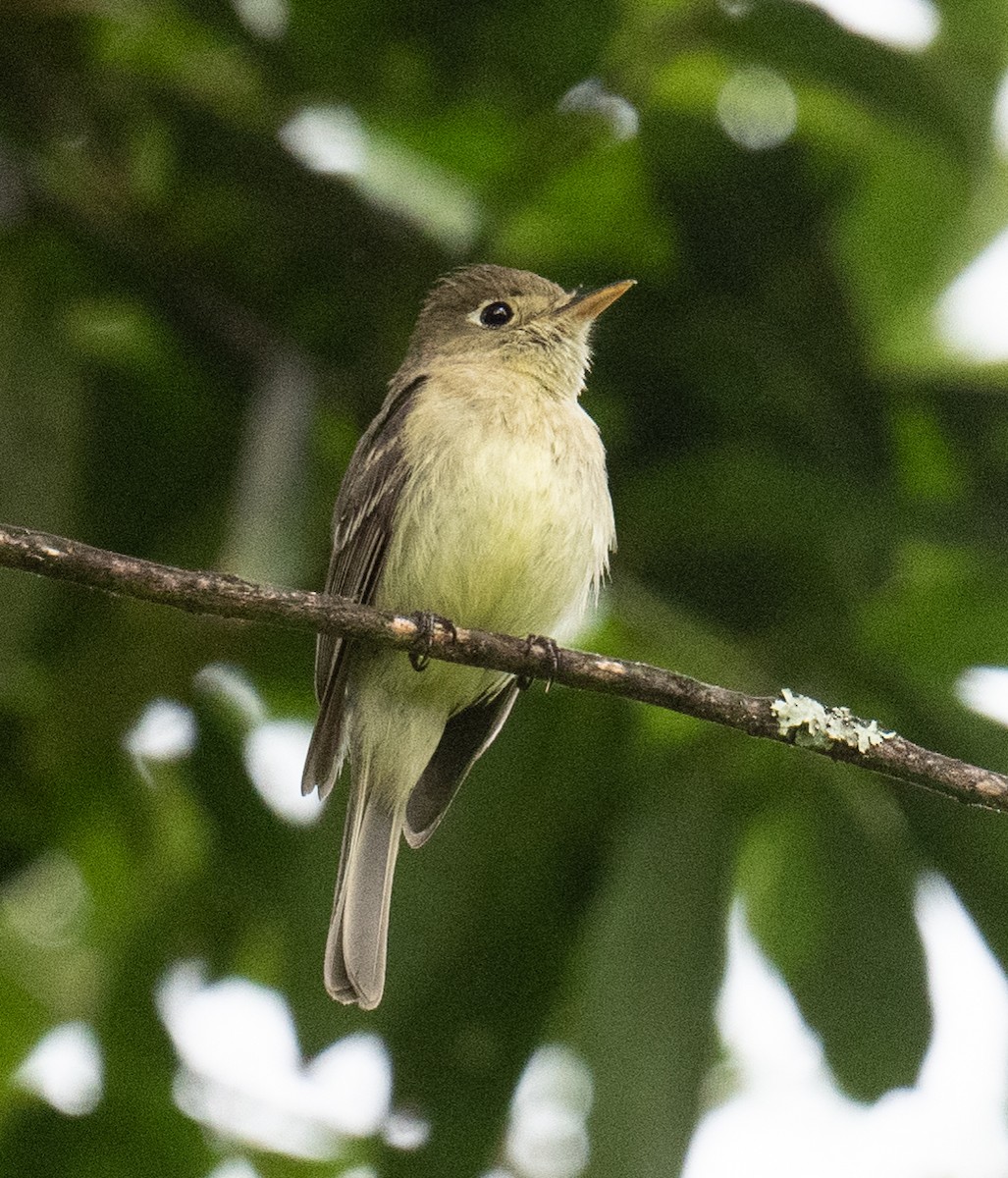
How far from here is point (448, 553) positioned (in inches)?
155

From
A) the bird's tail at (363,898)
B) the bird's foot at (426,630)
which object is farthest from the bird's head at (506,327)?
the bird's foot at (426,630)

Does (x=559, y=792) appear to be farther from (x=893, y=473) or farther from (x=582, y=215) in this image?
(x=582, y=215)

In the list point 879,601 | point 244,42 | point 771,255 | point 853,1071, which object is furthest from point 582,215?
point 853,1071

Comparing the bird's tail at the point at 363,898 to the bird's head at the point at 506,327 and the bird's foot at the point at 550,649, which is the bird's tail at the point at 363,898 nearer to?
the bird's foot at the point at 550,649

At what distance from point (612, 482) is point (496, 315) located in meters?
1.01

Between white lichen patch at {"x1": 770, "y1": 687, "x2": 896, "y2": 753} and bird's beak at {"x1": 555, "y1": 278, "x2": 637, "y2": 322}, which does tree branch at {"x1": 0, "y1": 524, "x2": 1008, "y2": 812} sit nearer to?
white lichen patch at {"x1": 770, "y1": 687, "x2": 896, "y2": 753}

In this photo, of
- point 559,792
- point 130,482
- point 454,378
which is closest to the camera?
point 559,792

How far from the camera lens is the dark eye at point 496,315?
4.60m

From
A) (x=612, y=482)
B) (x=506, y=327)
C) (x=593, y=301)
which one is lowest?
(x=612, y=482)

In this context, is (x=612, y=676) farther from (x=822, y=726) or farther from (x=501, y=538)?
(x=501, y=538)

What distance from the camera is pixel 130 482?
369cm

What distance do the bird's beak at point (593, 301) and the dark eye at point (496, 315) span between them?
1.06 feet

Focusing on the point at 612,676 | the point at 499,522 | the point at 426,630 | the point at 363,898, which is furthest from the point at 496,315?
the point at 612,676

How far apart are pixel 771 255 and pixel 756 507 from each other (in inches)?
23.4
